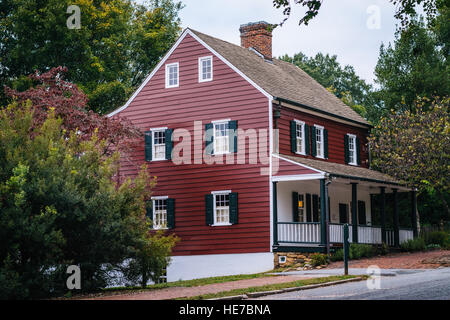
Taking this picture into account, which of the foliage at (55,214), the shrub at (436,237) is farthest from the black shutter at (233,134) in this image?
the shrub at (436,237)

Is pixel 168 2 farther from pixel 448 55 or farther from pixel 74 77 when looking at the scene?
pixel 448 55

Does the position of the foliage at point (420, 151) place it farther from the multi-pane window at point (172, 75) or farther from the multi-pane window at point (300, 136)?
the multi-pane window at point (172, 75)

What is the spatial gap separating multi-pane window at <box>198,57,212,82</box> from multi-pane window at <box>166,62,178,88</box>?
1.24 metres

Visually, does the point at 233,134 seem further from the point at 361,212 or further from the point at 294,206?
the point at 361,212

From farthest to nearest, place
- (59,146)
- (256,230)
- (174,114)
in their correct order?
(174,114) < (256,230) < (59,146)

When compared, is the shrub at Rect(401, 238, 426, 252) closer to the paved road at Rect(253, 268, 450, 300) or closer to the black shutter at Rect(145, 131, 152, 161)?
the black shutter at Rect(145, 131, 152, 161)

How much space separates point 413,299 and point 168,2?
3545 cm

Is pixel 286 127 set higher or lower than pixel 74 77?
lower

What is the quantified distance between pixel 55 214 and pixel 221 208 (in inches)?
462

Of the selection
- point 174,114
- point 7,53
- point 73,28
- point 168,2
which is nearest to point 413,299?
point 174,114

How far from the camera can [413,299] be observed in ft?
39.7

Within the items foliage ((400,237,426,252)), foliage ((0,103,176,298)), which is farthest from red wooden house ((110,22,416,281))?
foliage ((0,103,176,298))

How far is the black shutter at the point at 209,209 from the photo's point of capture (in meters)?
27.2

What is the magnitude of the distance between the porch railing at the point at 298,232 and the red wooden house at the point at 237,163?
0.04 metres
